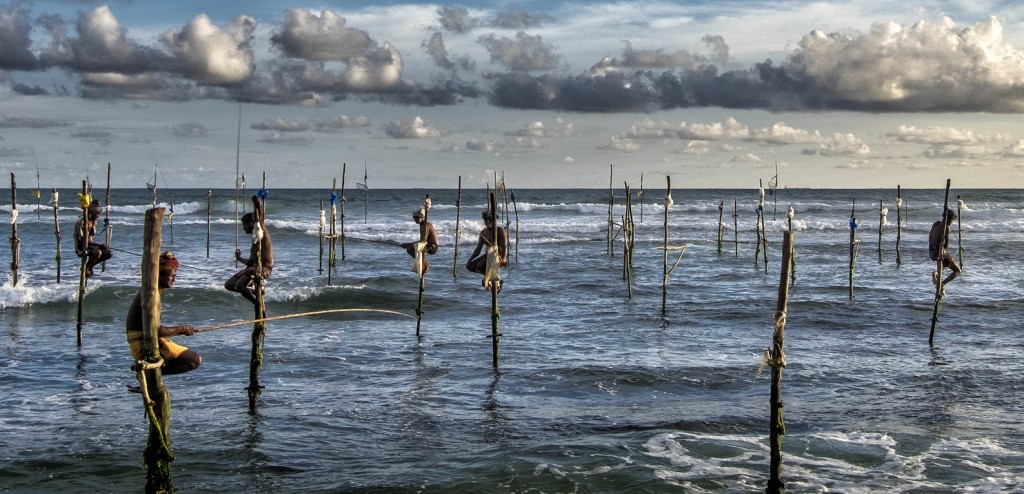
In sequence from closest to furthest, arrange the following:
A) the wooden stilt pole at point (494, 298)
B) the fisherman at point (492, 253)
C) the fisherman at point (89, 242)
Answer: the wooden stilt pole at point (494, 298), the fisherman at point (492, 253), the fisherman at point (89, 242)

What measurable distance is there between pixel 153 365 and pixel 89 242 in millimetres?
12350

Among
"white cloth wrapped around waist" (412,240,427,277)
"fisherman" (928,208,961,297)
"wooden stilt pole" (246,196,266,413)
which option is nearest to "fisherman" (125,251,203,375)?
"wooden stilt pole" (246,196,266,413)

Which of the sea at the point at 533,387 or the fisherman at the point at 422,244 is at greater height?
the fisherman at the point at 422,244

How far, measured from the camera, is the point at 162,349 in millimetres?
8852

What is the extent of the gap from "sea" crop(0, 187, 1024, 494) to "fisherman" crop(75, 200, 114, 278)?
1613mm

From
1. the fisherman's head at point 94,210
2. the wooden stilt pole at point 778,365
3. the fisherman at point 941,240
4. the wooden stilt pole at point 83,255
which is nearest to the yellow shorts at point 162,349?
the wooden stilt pole at point 778,365

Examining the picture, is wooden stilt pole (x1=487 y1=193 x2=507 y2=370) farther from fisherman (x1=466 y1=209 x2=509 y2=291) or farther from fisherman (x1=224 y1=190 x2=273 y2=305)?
fisherman (x1=224 y1=190 x2=273 y2=305)

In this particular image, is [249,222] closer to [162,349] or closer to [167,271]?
[167,271]

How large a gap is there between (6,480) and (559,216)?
62184 millimetres

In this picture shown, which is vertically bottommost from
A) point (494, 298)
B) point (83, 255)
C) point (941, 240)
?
point (494, 298)

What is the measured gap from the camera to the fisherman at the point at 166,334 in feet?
28.6

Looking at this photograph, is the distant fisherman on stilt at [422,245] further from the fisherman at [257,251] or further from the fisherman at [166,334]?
the fisherman at [166,334]

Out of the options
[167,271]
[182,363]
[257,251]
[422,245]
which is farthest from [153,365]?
[422,245]

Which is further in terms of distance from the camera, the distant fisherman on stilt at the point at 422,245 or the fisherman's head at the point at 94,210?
the fisherman's head at the point at 94,210
